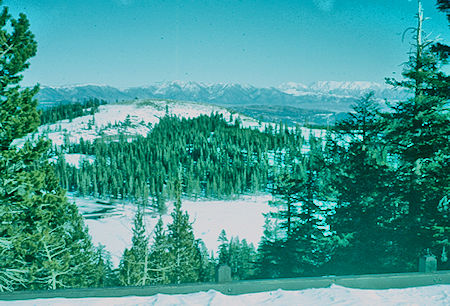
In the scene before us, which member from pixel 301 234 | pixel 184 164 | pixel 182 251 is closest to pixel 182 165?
pixel 184 164

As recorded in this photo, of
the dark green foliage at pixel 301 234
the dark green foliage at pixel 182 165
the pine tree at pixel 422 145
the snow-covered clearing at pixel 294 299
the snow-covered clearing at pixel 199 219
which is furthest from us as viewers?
the dark green foliage at pixel 182 165

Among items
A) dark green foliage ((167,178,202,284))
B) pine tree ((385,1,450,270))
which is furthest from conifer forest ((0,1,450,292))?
dark green foliage ((167,178,202,284))

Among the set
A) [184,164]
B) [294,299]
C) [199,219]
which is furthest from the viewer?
[184,164]

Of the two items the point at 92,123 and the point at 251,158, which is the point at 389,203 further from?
the point at 92,123

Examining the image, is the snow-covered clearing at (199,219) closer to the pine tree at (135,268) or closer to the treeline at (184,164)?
the treeline at (184,164)

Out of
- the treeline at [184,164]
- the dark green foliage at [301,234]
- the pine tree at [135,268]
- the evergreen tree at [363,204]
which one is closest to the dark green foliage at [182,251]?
the pine tree at [135,268]

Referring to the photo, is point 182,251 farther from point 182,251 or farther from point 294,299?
point 294,299

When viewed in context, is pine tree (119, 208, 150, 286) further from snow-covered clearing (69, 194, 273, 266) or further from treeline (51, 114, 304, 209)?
treeline (51, 114, 304, 209)
